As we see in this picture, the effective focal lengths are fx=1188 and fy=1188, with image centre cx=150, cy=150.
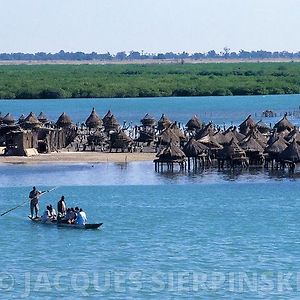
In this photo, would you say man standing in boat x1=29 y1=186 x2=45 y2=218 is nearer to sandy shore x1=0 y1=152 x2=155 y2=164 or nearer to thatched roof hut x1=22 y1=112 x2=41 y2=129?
sandy shore x1=0 y1=152 x2=155 y2=164

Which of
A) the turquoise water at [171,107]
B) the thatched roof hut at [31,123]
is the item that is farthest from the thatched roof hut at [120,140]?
the turquoise water at [171,107]

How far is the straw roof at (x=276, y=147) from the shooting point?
51812 millimetres

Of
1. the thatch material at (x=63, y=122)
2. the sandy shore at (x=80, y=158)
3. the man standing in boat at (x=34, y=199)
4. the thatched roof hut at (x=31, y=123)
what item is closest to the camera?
the man standing in boat at (x=34, y=199)

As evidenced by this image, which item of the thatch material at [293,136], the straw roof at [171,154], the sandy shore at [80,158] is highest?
the thatch material at [293,136]

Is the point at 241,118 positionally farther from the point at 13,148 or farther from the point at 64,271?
the point at 64,271

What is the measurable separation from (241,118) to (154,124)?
18277 millimetres

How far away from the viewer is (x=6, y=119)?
67.9 metres

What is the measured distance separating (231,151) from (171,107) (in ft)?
180

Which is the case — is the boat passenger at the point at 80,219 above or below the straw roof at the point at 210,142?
below

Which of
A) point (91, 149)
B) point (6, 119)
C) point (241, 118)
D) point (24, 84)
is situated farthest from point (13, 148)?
point (24, 84)

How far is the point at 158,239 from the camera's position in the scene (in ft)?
115

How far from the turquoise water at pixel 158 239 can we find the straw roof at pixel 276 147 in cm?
111

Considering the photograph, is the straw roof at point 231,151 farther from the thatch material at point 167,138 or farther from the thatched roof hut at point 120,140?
the thatched roof hut at point 120,140

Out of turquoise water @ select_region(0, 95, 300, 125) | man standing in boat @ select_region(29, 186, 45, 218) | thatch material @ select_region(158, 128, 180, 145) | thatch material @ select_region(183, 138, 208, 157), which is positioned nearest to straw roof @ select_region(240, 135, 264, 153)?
thatch material @ select_region(183, 138, 208, 157)
